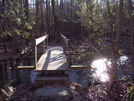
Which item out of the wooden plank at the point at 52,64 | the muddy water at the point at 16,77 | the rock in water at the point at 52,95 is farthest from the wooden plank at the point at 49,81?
the muddy water at the point at 16,77

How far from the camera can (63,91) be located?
409 centimetres

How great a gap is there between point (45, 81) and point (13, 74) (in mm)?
4591

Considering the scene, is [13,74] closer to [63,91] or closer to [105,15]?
[63,91]

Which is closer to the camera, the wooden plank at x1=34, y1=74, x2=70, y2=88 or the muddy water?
the wooden plank at x1=34, y1=74, x2=70, y2=88

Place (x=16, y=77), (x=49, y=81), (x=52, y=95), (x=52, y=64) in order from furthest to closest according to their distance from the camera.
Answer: (x=16, y=77) → (x=52, y=64) → (x=49, y=81) → (x=52, y=95)

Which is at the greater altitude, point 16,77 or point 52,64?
point 52,64

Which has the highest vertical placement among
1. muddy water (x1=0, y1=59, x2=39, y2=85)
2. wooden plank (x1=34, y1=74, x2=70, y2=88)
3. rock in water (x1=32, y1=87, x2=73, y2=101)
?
wooden plank (x1=34, y1=74, x2=70, y2=88)

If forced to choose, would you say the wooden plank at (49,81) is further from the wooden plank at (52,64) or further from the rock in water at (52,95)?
the rock in water at (52,95)

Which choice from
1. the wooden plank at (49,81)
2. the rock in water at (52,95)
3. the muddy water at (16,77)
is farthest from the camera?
the muddy water at (16,77)

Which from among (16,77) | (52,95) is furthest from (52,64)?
(16,77)

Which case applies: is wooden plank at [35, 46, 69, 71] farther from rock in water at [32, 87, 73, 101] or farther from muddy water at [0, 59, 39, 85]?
muddy water at [0, 59, 39, 85]

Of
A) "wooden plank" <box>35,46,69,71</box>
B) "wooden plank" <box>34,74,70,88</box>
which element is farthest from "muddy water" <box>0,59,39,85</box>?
"wooden plank" <box>34,74,70,88</box>

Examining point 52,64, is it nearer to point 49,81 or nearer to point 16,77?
point 49,81

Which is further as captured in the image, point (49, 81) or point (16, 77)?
point (16, 77)
